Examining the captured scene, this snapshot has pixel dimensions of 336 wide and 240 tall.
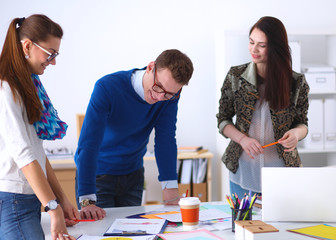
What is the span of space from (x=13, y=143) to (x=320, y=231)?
1037 mm

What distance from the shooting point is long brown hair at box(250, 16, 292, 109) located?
1.97m

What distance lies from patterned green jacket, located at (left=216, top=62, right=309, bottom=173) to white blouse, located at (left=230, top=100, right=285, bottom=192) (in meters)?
0.03

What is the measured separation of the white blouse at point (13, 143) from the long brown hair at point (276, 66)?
3.70 feet

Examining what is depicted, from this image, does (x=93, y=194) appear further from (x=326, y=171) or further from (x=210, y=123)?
(x=210, y=123)

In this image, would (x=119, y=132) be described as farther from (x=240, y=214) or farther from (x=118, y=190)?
(x=240, y=214)

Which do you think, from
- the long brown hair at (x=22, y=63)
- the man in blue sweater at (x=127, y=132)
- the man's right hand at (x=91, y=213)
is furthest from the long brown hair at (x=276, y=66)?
the long brown hair at (x=22, y=63)

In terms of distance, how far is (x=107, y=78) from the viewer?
184cm

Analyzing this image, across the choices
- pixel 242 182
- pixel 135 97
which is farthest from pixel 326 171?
pixel 135 97

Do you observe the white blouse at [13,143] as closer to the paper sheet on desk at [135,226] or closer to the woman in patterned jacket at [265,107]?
the paper sheet on desk at [135,226]

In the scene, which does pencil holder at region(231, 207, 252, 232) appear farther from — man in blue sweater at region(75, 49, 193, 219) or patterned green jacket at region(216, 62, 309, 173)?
patterned green jacket at region(216, 62, 309, 173)

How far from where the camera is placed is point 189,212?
1.48m

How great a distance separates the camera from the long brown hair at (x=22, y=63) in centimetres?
133

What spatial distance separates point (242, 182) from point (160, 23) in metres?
2.34

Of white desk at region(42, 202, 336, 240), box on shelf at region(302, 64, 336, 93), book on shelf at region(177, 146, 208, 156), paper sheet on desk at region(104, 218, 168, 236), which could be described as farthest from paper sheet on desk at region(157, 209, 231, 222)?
box on shelf at region(302, 64, 336, 93)
